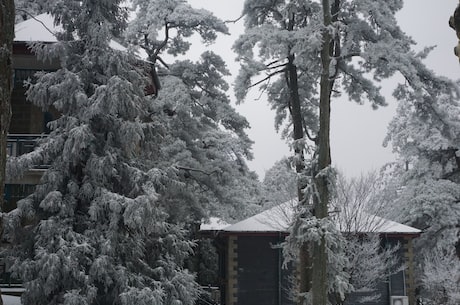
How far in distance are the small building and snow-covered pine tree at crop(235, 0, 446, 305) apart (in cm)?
474

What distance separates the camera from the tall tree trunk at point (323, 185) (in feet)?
41.3

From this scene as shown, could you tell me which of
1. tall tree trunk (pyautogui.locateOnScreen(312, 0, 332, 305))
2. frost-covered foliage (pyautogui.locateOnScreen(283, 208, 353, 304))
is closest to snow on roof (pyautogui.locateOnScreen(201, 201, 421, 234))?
frost-covered foliage (pyautogui.locateOnScreen(283, 208, 353, 304))

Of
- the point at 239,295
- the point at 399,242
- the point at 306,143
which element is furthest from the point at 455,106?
the point at 306,143

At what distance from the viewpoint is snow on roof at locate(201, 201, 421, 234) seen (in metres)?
18.5

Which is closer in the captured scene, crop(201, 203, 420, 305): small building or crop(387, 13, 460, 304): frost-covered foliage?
crop(201, 203, 420, 305): small building

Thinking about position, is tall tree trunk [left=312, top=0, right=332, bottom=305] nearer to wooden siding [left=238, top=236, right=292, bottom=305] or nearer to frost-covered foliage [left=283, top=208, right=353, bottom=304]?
frost-covered foliage [left=283, top=208, right=353, bottom=304]

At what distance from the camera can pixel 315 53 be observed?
50.2 feet

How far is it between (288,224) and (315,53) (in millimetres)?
7031

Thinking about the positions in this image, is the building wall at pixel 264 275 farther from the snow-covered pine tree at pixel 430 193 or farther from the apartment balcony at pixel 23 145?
the apartment balcony at pixel 23 145

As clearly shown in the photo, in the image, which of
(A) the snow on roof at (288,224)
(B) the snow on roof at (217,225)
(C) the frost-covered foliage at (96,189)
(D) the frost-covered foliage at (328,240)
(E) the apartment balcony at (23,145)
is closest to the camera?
(C) the frost-covered foliage at (96,189)

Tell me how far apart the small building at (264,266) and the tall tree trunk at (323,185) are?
8.99 meters

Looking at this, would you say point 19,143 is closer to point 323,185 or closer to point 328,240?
point 323,185

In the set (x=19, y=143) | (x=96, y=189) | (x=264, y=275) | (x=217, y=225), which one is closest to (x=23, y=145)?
(x=19, y=143)

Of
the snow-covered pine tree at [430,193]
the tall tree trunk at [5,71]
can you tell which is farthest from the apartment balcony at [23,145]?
the snow-covered pine tree at [430,193]
